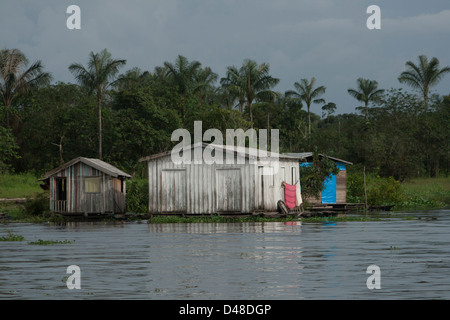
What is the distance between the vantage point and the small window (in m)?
40.8

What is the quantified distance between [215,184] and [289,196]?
4442 millimetres

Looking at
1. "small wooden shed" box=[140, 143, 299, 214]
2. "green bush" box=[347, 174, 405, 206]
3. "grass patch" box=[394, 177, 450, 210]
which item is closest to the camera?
"small wooden shed" box=[140, 143, 299, 214]

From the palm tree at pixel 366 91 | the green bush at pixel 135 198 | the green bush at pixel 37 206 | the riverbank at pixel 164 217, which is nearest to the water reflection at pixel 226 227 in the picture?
the riverbank at pixel 164 217

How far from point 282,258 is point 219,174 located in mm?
17675

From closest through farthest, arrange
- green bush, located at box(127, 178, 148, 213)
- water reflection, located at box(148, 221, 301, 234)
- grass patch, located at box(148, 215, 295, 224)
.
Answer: water reflection, located at box(148, 221, 301, 234) → grass patch, located at box(148, 215, 295, 224) → green bush, located at box(127, 178, 148, 213)

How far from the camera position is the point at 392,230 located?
29500 mm

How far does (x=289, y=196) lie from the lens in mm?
39594

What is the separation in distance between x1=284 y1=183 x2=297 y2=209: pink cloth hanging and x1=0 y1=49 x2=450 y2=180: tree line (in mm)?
20676

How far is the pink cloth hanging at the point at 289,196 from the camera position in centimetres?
3928

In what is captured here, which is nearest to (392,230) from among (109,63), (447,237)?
(447,237)

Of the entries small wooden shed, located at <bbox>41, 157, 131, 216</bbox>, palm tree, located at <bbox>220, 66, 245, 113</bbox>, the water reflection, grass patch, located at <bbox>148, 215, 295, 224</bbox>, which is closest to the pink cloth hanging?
grass patch, located at <bbox>148, 215, 295, 224</bbox>

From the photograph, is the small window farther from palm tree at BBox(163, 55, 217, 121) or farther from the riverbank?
palm tree at BBox(163, 55, 217, 121)

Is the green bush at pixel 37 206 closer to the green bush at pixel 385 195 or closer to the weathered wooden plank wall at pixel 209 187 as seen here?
the weathered wooden plank wall at pixel 209 187
